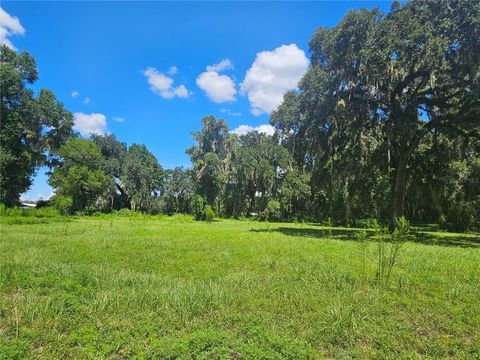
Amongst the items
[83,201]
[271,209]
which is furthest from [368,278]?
[83,201]

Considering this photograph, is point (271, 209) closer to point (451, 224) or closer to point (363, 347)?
point (451, 224)

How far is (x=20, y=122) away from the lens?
2955 centimetres

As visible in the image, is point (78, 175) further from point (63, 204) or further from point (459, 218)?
point (459, 218)

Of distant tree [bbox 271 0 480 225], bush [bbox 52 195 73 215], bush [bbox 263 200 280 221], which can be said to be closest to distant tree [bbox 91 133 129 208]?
bush [bbox 52 195 73 215]

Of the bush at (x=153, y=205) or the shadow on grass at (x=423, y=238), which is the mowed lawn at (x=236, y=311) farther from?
the bush at (x=153, y=205)

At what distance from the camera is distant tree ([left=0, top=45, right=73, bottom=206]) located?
92.3 ft

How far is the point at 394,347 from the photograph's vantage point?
342cm

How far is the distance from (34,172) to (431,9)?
36337 millimetres

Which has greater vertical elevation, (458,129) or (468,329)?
(458,129)

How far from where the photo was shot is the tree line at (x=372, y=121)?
1334 cm

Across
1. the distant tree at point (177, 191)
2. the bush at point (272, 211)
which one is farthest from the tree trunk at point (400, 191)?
the distant tree at point (177, 191)

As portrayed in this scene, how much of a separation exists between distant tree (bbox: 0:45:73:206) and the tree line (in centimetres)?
10

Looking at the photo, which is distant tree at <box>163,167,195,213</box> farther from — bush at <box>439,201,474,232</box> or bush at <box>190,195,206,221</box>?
bush at <box>439,201,474,232</box>

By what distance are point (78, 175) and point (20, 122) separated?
842 cm
